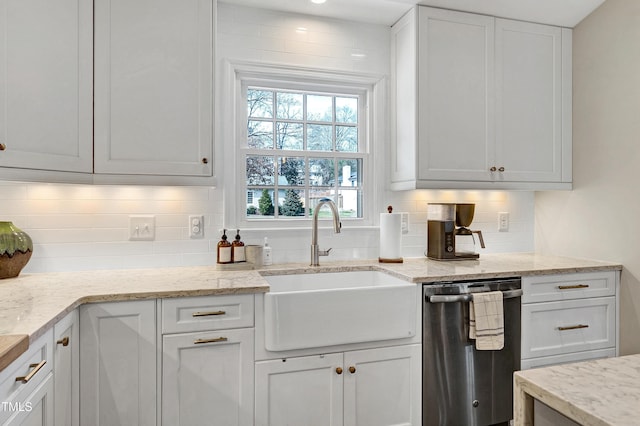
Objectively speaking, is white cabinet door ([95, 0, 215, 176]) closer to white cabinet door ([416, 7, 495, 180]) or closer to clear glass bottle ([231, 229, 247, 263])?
clear glass bottle ([231, 229, 247, 263])

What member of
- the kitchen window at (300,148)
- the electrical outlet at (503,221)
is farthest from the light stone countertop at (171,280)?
the kitchen window at (300,148)

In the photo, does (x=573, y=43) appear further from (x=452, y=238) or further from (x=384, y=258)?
(x=384, y=258)

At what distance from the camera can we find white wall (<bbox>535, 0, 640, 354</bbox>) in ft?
7.89

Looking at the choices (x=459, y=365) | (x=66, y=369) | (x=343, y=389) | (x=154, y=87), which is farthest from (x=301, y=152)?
(x=66, y=369)

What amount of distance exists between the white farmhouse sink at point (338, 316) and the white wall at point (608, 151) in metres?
1.41

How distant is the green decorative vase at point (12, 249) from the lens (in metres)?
1.91

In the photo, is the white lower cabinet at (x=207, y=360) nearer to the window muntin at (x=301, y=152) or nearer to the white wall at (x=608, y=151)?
the window muntin at (x=301, y=152)

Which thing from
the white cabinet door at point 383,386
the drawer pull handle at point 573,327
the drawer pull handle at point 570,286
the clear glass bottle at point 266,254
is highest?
the clear glass bottle at point 266,254

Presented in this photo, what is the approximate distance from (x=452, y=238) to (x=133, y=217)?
191 cm

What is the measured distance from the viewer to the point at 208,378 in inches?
69.8

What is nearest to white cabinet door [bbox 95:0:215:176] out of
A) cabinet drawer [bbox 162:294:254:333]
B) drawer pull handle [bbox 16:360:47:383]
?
cabinet drawer [bbox 162:294:254:333]

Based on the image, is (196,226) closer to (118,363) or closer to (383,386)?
(118,363)

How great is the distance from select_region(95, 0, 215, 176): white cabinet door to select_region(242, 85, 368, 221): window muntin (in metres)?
0.49

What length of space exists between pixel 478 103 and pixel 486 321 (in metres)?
1.33
